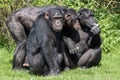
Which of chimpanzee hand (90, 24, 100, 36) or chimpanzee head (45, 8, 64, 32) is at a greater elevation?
chimpanzee head (45, 8, 64, 32)

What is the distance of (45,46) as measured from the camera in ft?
23.6

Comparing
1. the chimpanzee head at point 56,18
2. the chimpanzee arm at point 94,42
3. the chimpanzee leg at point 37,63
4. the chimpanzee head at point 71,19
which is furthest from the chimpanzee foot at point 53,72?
the chimpanzee arm at point 94,42

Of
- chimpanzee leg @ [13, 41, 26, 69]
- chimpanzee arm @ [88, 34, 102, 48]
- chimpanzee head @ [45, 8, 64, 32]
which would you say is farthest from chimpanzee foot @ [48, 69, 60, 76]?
chimpanzee arm @ [88, 34, 102, 48]

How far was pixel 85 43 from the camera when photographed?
26.7ft

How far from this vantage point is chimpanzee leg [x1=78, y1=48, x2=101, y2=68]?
800 cm

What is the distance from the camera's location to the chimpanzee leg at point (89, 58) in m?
8.00

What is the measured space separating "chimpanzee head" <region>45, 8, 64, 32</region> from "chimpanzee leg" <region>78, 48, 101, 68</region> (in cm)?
103

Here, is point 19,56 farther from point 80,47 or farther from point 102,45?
point 102,45

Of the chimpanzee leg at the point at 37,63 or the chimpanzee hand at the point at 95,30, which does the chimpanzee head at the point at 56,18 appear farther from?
the chimpanzee hand at the point at 95,30

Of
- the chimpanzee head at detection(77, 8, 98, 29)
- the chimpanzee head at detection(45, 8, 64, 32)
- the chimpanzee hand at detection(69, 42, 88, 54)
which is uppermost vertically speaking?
the chimpanzee head at detection(45, 8, 64, 32)

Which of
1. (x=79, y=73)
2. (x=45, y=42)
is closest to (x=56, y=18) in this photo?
(x=45, y=42)

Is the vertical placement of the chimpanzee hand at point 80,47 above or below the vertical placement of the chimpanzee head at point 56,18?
below

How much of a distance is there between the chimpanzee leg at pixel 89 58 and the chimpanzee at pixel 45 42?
718 mm

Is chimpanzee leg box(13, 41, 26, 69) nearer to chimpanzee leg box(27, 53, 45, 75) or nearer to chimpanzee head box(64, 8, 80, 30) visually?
chimpanzee leg box(27, 53, 45, 75)
